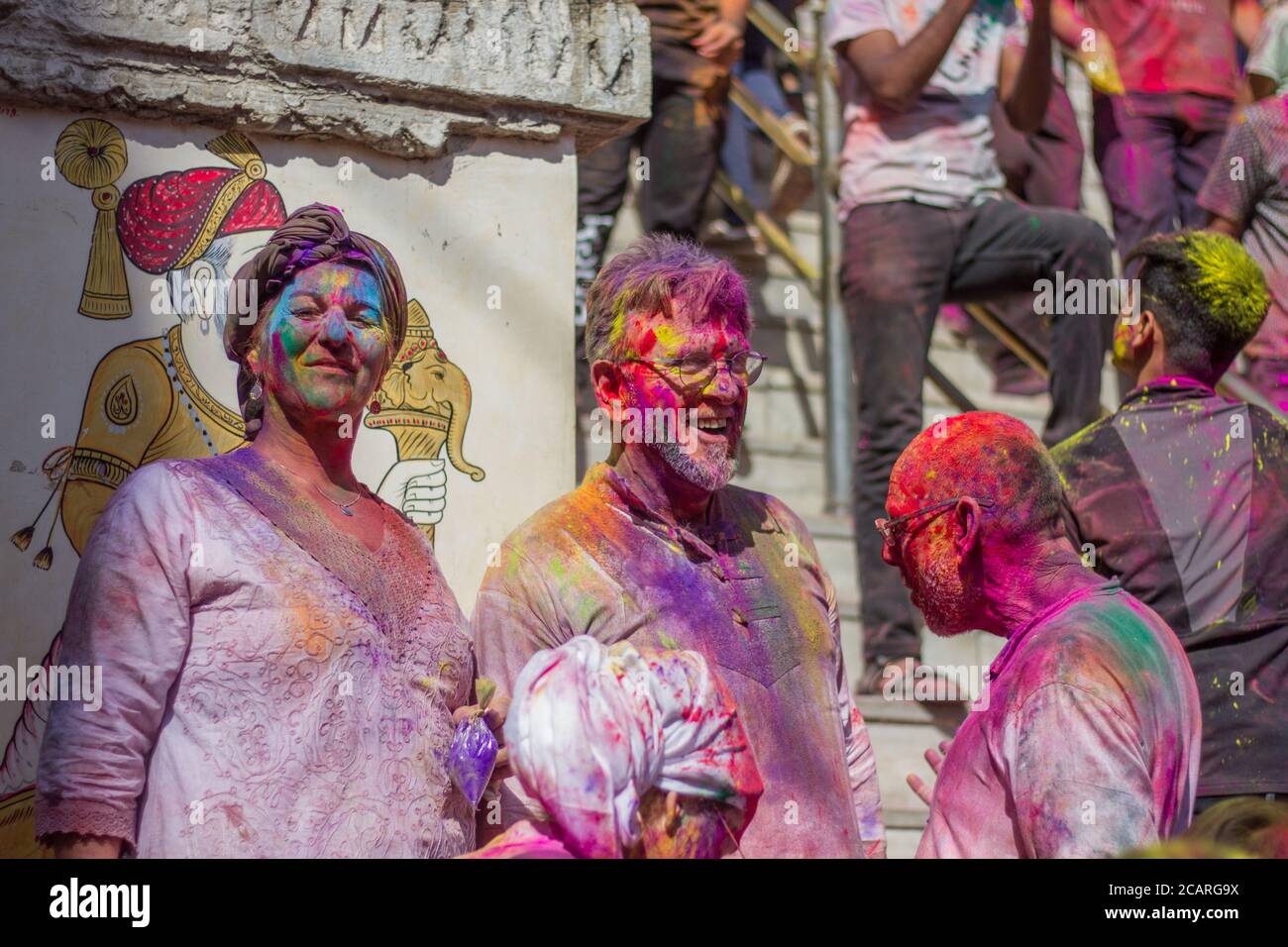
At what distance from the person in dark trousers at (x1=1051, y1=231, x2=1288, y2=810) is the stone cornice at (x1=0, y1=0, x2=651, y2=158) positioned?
1.49 m

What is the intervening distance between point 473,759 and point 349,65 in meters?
1.84

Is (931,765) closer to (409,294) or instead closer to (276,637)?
(276,637)

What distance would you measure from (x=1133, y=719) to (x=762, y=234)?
193 inches

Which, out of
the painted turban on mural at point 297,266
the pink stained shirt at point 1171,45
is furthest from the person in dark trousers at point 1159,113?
the painted turban on mural at point 297,266

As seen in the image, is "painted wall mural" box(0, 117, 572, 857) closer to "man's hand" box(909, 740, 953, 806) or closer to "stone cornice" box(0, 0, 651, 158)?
"stone cornice" box(0, 0, 651, 158)

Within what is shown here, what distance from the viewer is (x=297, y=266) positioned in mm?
3545

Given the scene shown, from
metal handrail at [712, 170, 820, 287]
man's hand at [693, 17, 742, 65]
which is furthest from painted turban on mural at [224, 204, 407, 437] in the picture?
metal handrail at [712, 170, 820, 287]

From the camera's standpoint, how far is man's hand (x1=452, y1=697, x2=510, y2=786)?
3.38m

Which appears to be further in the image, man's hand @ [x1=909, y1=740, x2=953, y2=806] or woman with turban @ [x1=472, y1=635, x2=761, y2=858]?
man's hand @ [x1=909, y1=740, x2=953, y2=806]

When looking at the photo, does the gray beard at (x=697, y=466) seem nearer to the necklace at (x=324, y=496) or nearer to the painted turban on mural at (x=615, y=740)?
the necklace at (x=324, y=496)

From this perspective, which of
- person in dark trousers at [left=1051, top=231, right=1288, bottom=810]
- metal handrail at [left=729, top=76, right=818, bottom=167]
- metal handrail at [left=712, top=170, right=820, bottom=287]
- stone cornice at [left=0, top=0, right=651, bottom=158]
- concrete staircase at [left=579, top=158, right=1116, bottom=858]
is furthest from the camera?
metal handrail at [left=729, top=76, right=818, bottom=167]


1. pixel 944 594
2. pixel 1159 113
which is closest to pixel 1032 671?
pixel 944 594

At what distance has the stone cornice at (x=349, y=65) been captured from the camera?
397cm
